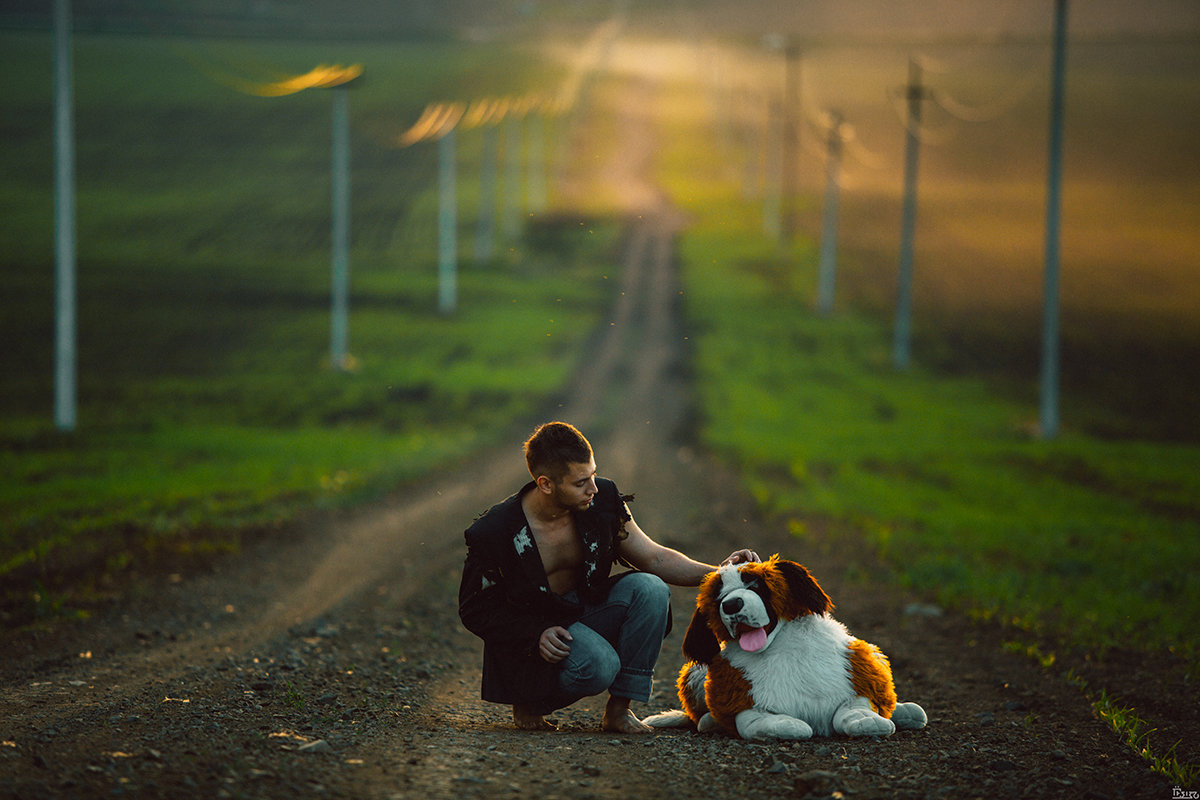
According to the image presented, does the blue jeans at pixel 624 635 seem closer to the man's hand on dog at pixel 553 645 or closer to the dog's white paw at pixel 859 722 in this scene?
the man's hand on dog at pixel 553 645

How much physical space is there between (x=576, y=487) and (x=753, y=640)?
3.71 ft

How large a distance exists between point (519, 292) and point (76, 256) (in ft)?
73.2

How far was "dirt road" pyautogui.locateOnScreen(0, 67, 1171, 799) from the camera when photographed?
14.7 ft

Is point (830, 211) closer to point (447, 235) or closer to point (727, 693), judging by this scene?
point (447, 235)

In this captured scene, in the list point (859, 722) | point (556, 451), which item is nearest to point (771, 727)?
point (859, 722)

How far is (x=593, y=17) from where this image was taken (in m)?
174

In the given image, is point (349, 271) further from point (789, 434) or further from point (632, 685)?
point (632, 685)

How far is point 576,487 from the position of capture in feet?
16.5

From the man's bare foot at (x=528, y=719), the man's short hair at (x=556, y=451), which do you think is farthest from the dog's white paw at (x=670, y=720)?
the man's short hair at (x=556, y=451)

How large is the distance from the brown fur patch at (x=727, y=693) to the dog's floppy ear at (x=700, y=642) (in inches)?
1.9

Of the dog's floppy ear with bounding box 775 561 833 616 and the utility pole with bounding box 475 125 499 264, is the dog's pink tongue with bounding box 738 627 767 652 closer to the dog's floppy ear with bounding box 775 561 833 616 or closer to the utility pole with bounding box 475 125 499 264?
the dog's floppy ear with bounding box 775 561 833 616

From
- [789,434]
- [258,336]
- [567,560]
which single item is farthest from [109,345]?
[567,560]

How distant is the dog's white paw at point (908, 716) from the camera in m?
5.58

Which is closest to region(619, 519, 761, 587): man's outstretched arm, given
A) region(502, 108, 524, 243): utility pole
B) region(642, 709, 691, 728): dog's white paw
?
region(642, 709, 691, 728): dog's white paw
